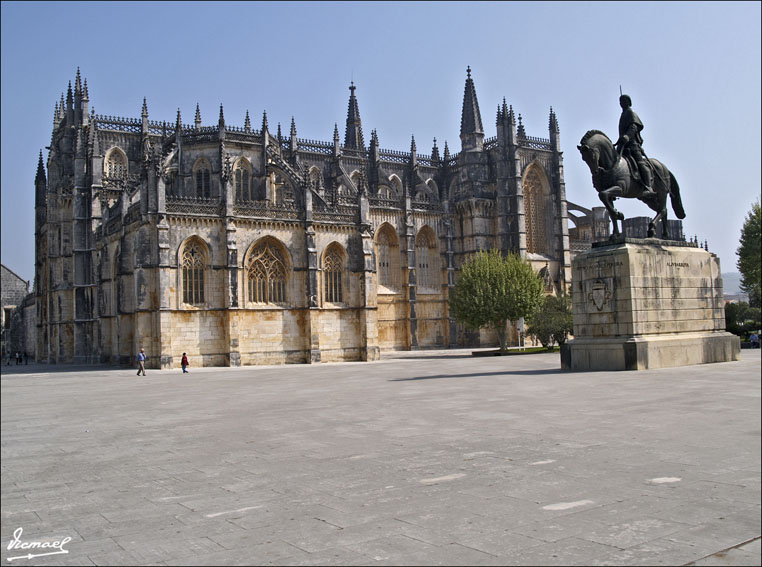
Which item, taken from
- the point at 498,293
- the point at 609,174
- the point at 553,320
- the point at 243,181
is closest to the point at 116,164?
the point at 243,181

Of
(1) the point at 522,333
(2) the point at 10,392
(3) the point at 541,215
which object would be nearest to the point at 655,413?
(2) the point at 10,392

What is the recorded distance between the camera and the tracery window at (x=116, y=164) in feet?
172

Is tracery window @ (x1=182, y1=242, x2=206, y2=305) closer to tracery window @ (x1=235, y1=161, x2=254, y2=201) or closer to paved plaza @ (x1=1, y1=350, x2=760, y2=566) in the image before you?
tracery window @ (x1=235, y1=161, x2=254, y2=201)

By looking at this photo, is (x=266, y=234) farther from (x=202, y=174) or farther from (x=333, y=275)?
(x=202, y=174)

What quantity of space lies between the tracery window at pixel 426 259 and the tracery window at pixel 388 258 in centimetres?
221

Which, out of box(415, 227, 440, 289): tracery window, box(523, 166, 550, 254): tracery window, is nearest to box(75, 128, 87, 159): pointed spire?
box(415, 227, 440, 289): tracery window

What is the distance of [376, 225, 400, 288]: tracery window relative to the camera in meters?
57.0

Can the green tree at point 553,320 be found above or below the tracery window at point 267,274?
below

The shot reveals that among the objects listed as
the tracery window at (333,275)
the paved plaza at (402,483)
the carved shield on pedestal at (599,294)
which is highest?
the tracery window at (333,275)

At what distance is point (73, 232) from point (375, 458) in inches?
1855

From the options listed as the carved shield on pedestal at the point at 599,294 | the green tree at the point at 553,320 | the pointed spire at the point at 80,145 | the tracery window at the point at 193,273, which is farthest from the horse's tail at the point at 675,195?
the pointed spire at the point at 80,145

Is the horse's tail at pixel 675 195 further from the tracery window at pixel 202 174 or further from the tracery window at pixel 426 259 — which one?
the tracery window at pixel 426 259

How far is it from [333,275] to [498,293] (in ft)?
35.4

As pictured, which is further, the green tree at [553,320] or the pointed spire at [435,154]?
the pointed spire at [435,154]
